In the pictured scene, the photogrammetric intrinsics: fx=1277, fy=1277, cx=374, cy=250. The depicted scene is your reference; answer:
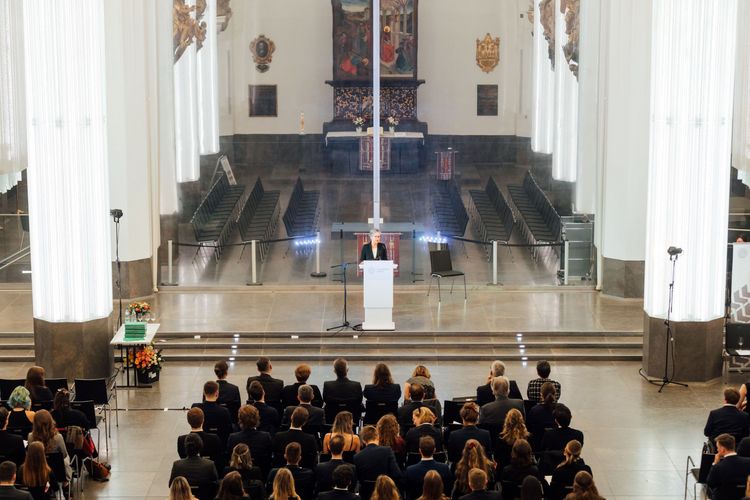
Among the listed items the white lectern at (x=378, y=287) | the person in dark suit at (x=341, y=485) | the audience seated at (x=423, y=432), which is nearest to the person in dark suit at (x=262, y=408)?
the audience seated at (x=423, y=432)

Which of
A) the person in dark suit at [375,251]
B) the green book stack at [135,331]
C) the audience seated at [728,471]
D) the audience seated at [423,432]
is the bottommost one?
the audience seated at [728,471]

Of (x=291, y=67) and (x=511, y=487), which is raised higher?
(x=291, y=67)

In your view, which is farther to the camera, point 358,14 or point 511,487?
point 358,14

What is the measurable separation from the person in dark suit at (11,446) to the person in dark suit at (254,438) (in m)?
2.09

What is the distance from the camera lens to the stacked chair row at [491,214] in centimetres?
2405

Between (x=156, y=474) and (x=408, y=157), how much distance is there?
41.5 ft

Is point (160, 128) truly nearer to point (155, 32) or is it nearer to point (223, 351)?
point (155, 32)

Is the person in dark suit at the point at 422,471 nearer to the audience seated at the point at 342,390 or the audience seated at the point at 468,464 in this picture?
the audience seated at the point at 468,464

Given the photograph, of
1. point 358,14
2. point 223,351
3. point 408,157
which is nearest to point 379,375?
point 223,351

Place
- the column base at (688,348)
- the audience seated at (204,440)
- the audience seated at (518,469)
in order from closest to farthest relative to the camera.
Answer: the audience seated at (518,469) < the audience seated at (204,440) < the column base at (688,348)

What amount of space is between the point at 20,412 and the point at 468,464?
16.3ft

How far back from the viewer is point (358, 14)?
26.7 metres

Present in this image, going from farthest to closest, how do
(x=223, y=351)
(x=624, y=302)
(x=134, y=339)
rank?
(x=624, y=302)
(x=223, y=351)
(x=134, y=339)

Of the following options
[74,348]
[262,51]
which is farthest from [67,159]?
[262,51]
